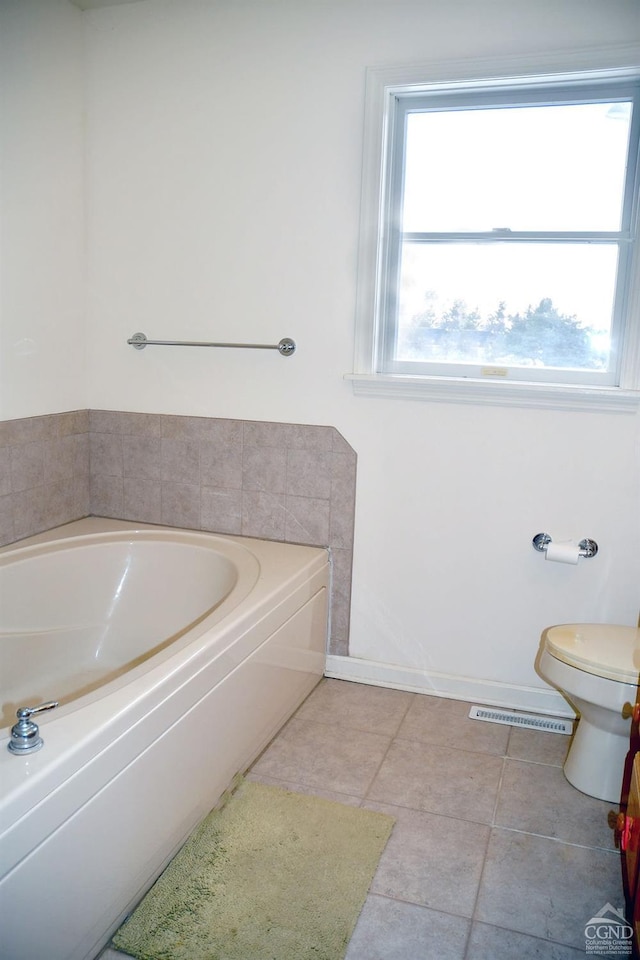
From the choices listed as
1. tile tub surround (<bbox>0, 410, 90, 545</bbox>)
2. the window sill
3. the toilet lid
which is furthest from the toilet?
tile tub surround (<bbox>0, 410, 90, 545</bbox>)

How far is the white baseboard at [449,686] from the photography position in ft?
8.52

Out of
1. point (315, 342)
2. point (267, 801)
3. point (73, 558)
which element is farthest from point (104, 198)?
point (267, 801)

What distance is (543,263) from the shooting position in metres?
2.46

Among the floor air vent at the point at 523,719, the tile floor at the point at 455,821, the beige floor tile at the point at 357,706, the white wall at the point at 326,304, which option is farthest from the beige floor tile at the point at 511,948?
the white wall at the point at 326,304

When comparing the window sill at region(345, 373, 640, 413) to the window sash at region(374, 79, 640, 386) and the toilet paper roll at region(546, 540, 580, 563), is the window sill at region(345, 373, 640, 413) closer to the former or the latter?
the window sash at region(374, 79, 640, 386)

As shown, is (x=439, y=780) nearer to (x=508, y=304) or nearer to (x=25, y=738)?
(x=25, y=738)

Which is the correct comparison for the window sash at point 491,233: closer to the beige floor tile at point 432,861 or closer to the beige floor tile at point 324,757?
the beige floor tile at point 324,757

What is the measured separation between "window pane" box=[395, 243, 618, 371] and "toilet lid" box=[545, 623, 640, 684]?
83 cm

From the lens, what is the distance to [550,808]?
2.09 m

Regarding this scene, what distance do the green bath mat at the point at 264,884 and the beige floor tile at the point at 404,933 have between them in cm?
3

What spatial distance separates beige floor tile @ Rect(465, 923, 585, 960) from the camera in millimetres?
1581

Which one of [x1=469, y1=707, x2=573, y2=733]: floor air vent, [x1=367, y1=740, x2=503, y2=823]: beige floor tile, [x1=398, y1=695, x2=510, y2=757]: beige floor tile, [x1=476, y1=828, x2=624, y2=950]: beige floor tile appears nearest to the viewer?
[x1=476, y1=828, x2=624, y2=950]: beige floor tile

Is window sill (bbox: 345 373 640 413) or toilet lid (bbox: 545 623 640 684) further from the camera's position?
→ window sill (bbox: 345 373 640 413)

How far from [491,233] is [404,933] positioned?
2.01 meters
